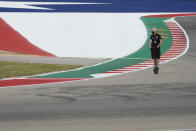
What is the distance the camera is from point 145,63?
17.6 meters

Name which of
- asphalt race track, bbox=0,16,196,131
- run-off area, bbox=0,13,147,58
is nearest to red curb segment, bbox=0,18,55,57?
run-off area, bbox=0,13,147,58

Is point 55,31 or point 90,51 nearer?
point 90,51

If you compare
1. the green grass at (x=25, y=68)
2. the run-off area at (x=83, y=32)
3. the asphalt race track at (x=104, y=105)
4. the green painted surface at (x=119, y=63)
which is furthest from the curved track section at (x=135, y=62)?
the asphalt race track at (x=104, y=105)

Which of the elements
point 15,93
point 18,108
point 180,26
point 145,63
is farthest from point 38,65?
point 180,26

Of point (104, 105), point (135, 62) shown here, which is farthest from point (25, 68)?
point (104, 105)

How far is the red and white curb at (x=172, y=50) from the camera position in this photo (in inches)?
612

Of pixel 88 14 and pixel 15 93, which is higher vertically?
pixel 88 14

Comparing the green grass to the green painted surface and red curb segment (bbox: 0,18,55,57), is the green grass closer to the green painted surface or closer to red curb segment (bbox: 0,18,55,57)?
the green painted surface

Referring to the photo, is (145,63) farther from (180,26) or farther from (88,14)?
(88,14)

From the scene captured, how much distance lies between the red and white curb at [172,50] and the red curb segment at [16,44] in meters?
5.15

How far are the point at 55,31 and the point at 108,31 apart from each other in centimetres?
281

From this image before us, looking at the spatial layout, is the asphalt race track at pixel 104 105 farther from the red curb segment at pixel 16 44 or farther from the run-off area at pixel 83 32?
the red curb segment at pixel 16 44

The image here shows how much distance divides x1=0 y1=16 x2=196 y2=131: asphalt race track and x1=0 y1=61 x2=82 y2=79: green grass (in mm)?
2748

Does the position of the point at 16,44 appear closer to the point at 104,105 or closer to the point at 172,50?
the point at 172,50
